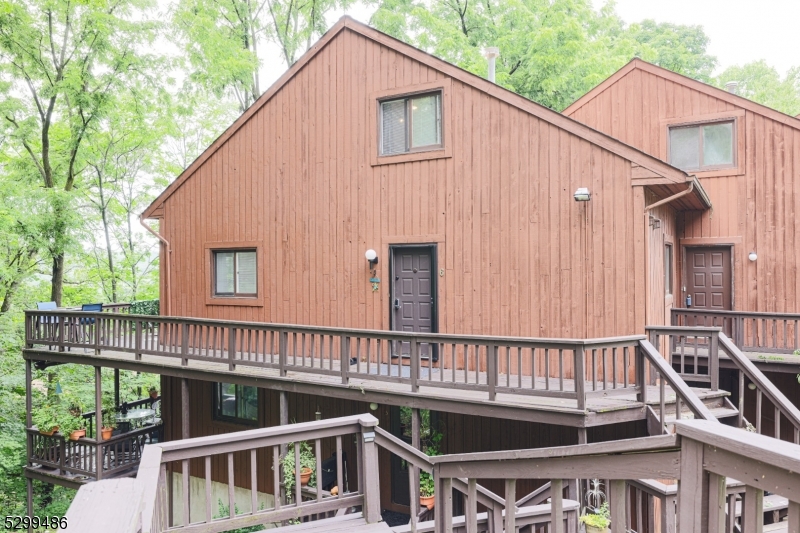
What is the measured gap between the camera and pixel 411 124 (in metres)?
9.29

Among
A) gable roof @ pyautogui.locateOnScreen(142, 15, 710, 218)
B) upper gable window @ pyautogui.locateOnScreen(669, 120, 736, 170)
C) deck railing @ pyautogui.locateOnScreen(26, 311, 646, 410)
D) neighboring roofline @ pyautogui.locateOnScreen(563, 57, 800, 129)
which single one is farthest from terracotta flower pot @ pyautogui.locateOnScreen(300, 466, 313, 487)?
neighboring roofline @ pyautogui.locateOnScreen(563, 57, 800, 129)

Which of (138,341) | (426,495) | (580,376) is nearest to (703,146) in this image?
(580,376)

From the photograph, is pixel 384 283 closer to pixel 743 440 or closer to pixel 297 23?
pixel 743 440

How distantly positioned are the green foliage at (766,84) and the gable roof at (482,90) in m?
25.2

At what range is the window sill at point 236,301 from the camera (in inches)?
424

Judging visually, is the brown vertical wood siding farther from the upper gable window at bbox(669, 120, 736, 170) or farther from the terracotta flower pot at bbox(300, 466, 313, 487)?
the upper gable window at bbox(669, 120, 736, 170)

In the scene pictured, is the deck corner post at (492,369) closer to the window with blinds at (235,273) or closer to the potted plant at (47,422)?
the window with blinds at (235,273)

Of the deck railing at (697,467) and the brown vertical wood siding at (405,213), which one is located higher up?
the brown vertical wood siding at (405,213)

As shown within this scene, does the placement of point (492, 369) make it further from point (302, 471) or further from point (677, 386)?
point (302, 471)

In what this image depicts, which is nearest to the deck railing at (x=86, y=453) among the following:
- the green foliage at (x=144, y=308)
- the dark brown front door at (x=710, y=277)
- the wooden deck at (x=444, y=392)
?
the wooden deck at (x=444, y=392)

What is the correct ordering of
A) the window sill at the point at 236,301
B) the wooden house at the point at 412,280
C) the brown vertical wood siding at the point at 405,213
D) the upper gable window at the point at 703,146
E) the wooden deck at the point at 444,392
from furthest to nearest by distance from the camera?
the window sill at the point at 236,301 → the upper gable window at the point at 703,146 → the brown vertical wood siding at the point at 405,213 → the wooden house at the point at 412,280 → the wooden deck at the point at 444,392

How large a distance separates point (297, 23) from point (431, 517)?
19621mm

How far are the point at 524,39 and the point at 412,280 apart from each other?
1121 centimetres

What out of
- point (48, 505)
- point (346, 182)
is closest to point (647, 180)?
point (346, 182)
